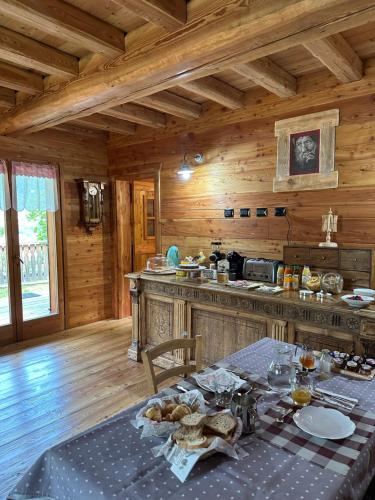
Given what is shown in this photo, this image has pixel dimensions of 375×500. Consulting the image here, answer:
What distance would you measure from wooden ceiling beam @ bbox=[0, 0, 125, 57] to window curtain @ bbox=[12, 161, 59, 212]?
2222 millimetres

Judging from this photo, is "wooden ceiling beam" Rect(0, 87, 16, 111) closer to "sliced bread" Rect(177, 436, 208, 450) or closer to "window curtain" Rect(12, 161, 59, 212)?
"window curtain" Rect(12, 161, 59, 212)

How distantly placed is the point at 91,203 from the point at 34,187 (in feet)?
2.50

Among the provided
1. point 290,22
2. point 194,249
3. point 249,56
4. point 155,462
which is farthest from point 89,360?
point 290,22

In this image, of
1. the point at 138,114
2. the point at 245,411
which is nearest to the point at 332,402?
the point at 245,411

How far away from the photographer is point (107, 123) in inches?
168

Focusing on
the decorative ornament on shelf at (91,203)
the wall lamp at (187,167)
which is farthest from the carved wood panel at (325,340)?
the decorative ornament on shelf at (91,203)

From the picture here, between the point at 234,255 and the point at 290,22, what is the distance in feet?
6.86

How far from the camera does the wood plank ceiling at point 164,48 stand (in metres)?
1.77

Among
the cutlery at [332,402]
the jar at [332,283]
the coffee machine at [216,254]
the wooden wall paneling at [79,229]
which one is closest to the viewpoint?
the cutlery at [332,402]

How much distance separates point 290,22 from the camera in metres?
1.69

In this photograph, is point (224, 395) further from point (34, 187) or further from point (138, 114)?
point (34, 187)

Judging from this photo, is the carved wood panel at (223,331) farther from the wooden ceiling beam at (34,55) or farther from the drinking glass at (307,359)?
A: the wooden ceiling beam at (34,55)

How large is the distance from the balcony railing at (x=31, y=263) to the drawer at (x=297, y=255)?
9.94ft

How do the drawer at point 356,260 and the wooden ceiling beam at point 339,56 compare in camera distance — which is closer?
the wooden ceiling beam at point 339,56
